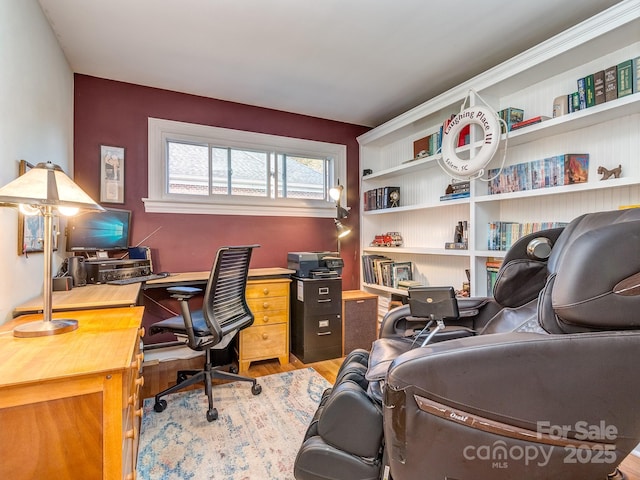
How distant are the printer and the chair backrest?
677 mm

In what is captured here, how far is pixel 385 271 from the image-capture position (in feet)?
11.2

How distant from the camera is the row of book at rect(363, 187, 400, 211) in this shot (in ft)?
11.5

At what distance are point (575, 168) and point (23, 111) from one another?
3.08m

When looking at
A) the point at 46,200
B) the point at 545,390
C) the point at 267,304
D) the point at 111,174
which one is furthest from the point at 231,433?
the point at 111,174

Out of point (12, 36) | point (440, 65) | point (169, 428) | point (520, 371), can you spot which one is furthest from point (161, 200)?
point (520, 371)

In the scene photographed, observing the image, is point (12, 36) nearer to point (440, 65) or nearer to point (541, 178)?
point (440, 65)

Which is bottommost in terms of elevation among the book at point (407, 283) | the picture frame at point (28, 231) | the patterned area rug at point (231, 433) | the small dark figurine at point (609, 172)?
the patterned area rug at point (231, 433)

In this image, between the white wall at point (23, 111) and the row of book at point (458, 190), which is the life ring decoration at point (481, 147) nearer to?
the row of book at point (458, 190)

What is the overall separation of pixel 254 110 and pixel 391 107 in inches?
55.2

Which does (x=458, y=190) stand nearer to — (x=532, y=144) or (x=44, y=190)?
(x=532, y=144)

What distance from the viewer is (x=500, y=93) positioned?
98.7 inches

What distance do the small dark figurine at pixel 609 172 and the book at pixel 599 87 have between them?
38cm

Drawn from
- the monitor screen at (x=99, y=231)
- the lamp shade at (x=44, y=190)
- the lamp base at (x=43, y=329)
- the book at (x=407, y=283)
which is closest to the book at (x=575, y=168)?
the book at (x=407, y=283)

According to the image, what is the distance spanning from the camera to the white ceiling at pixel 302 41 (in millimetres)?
1895
